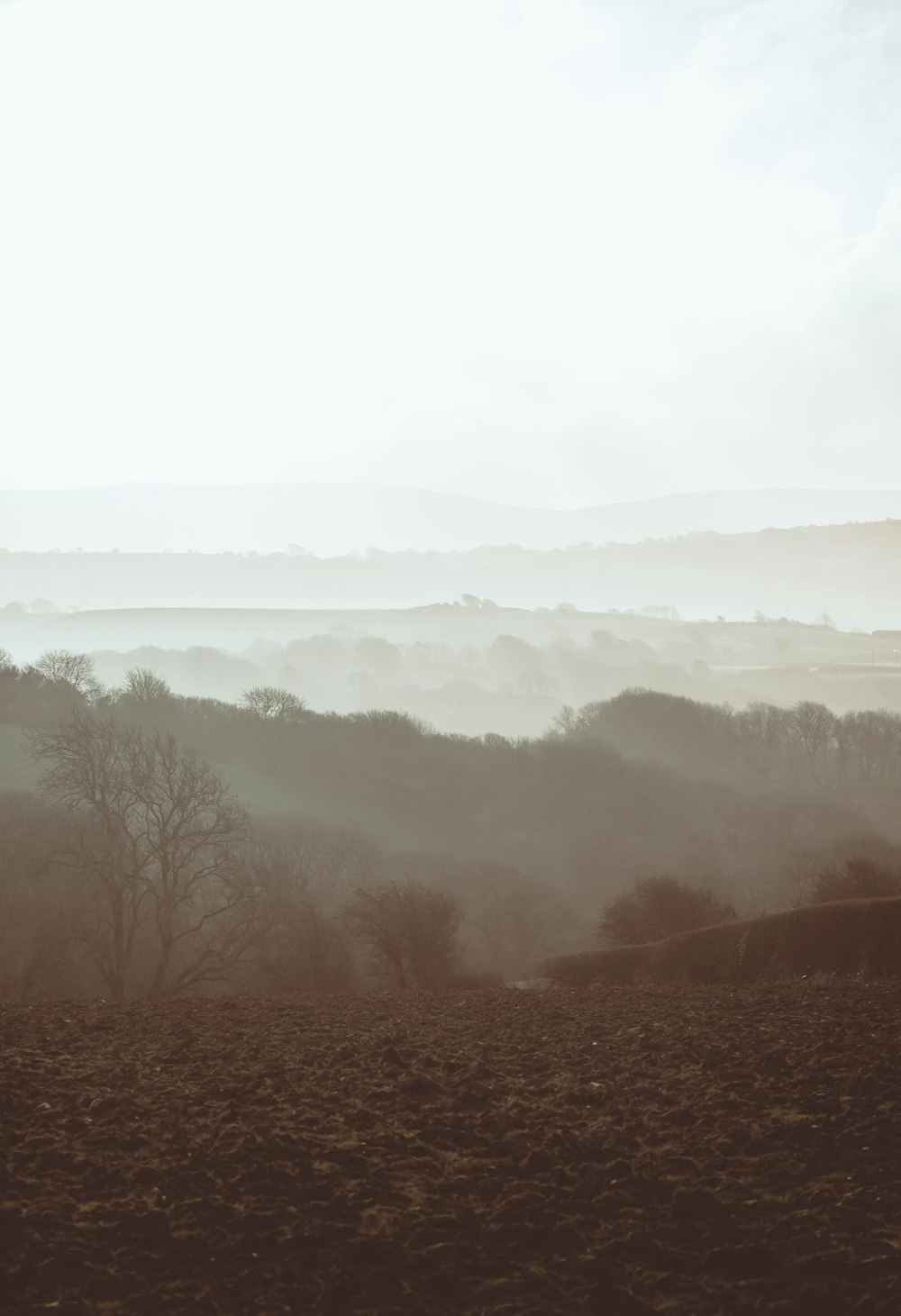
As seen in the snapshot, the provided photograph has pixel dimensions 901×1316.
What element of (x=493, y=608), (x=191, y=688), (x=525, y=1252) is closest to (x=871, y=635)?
(x=493, y=608)

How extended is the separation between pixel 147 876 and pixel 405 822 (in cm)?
2056

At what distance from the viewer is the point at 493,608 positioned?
85.4 metres

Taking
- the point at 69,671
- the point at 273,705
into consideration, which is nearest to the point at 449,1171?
the point at 69,671

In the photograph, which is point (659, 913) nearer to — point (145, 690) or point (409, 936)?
point (409, 936)

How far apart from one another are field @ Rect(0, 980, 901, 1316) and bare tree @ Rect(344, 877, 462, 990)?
50.5 ft

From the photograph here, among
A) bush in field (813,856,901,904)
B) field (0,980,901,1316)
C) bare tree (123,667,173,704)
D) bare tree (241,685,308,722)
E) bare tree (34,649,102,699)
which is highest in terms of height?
bare tree (34,649,102,699)

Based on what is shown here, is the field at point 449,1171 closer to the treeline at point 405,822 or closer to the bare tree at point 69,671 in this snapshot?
the treeline at point 405,822

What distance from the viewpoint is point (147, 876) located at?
2688 centimetres

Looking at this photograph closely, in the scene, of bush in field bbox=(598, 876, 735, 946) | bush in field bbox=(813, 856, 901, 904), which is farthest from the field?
bush in field bbox=(813, 856, 901, 904)

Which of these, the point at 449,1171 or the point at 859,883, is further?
the point at 859,883

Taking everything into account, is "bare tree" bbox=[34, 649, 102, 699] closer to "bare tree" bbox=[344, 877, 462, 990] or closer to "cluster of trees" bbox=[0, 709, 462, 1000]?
"cluster of trees" bbox=[0, 709, 462, 1000]

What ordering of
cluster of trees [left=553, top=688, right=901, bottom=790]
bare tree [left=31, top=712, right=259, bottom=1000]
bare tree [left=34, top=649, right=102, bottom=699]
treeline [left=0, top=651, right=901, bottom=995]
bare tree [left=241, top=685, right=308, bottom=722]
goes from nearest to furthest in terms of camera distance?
1. bare tree [left=31, top=712, right=259, bottom=1000]
2. treeline [left=0, top=651, right=901, bottom=995]
3. bare tree [left=34, top=649, right=102, bottom=699]
4. bare tree [left=241, top=685, right=308, bottom=722]
5. cluster of trees [left=553, top=688, right=901, bottom=790]

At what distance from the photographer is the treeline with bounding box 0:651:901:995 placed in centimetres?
2552

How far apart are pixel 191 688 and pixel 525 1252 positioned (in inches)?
2302
